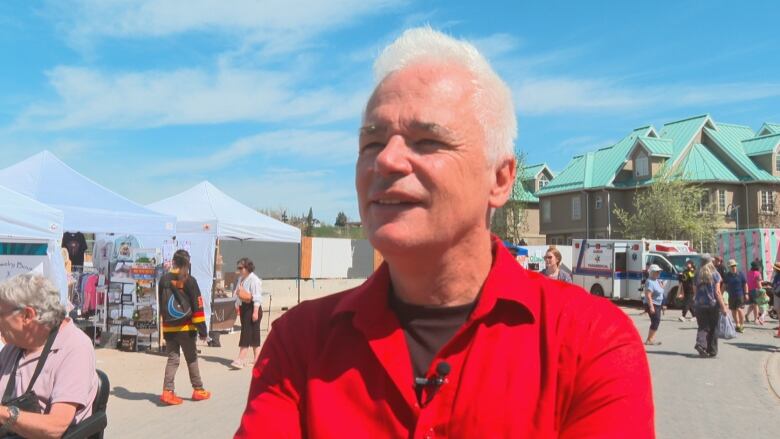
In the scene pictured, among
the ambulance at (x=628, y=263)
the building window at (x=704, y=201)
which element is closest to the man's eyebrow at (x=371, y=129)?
the ambulance at (x=628, y=263)

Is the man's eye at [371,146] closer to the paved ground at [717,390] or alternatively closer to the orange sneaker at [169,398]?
the paved ground at [717,390]

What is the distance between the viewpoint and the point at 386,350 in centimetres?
151

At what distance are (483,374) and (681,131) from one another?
160 feet

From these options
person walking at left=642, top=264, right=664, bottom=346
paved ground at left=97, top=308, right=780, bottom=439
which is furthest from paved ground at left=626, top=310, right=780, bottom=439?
person walking at left=642, top=264, right=664, bottom=346

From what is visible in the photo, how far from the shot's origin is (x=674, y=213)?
38.5 m

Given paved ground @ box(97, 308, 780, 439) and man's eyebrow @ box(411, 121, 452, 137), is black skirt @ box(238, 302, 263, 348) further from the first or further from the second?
man's eyebrow @ box(411, 121, 452, 137)

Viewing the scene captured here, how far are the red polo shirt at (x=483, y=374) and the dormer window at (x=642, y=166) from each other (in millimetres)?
44465

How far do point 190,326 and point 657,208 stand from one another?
36318 mm

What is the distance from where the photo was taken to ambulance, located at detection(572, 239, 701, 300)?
78.2ft

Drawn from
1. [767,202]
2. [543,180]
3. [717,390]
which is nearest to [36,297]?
[717,390]

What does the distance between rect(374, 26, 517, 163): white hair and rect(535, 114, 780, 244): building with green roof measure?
43.1 metres

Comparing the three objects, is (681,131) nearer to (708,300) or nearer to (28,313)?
(708,300)

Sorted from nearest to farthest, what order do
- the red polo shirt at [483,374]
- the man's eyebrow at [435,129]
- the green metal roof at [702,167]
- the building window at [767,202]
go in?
1. the red polo shirt at [483,374]
2. the man's eyebrow at [435,129]
3. the building window at [767,202]
4. the green metal roof at [702,167]

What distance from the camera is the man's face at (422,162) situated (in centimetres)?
145
